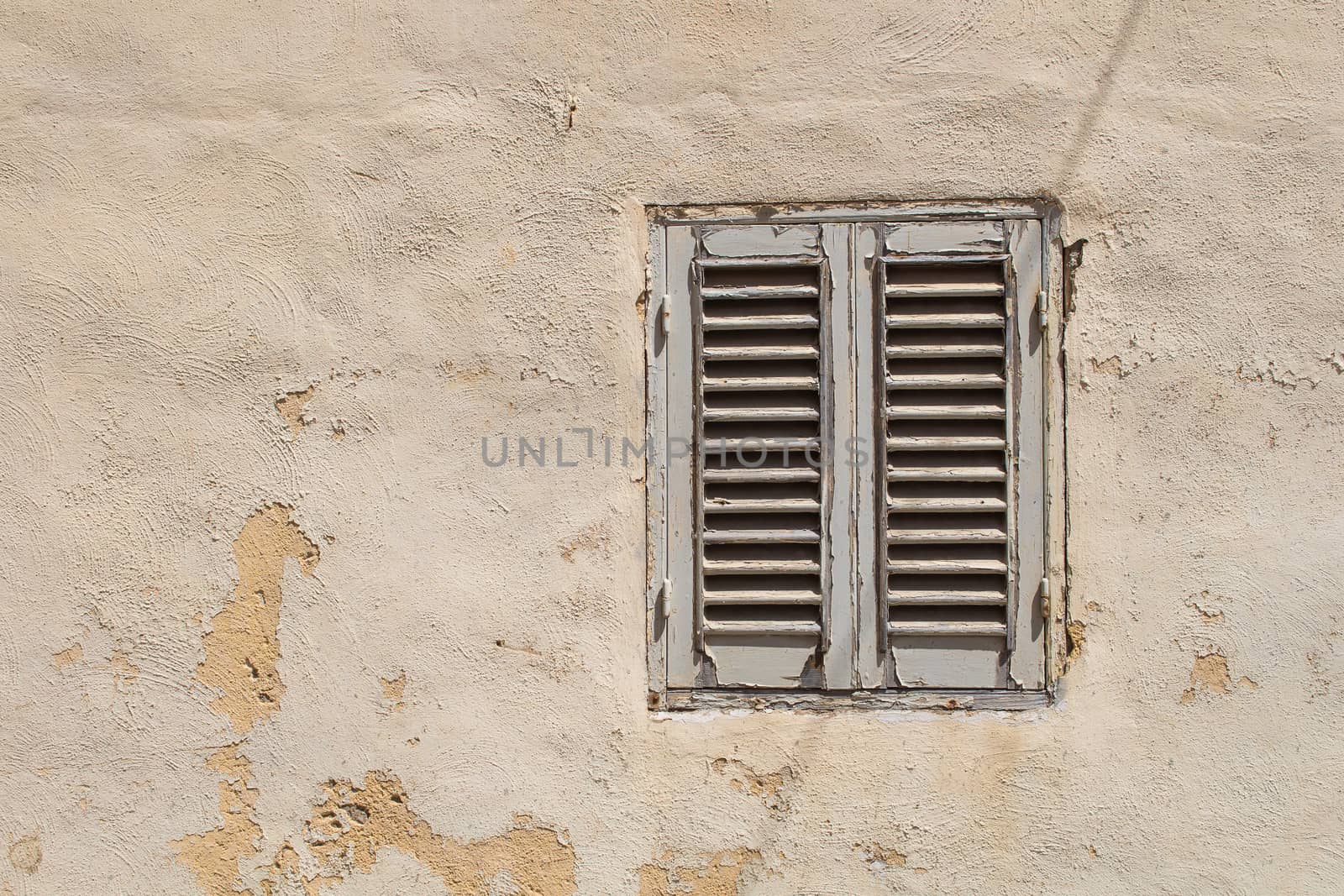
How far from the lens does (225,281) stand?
7.00 ft

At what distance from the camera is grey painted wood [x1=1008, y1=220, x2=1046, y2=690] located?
207cm

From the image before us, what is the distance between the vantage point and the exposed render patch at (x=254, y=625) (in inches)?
83.0

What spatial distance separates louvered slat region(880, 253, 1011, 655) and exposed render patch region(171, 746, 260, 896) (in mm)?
1703

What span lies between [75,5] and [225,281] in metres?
0.83

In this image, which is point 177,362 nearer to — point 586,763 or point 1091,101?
point 586,763

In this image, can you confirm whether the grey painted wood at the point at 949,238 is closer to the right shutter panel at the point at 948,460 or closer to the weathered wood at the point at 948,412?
the right shutter panel at the point at 948,460

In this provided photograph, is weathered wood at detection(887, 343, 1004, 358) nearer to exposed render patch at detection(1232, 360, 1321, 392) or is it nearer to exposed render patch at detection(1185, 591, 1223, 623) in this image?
exposed render patch at detection(1232, 360, 1321, 392)

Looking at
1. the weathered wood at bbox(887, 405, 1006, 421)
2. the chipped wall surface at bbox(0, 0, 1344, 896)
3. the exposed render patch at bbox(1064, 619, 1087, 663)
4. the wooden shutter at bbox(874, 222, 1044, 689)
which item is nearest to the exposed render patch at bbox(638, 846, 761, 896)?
the chipped wall surface at bbox(0, 0, 1344, 896)

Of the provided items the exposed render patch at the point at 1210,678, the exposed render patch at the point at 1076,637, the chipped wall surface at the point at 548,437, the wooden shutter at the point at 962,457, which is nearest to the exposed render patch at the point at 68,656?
the chipped wall surface at the point at 548,437

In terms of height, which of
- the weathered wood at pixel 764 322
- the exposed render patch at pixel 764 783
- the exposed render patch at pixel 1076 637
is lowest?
the exposed render patch at pixel 764 783

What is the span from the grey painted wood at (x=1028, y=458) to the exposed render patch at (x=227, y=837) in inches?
78.2

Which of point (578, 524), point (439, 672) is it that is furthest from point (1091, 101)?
point (439, 672)

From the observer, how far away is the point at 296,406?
2.12 metres

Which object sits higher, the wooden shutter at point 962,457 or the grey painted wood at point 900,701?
the wooden shutter at point 962,457
